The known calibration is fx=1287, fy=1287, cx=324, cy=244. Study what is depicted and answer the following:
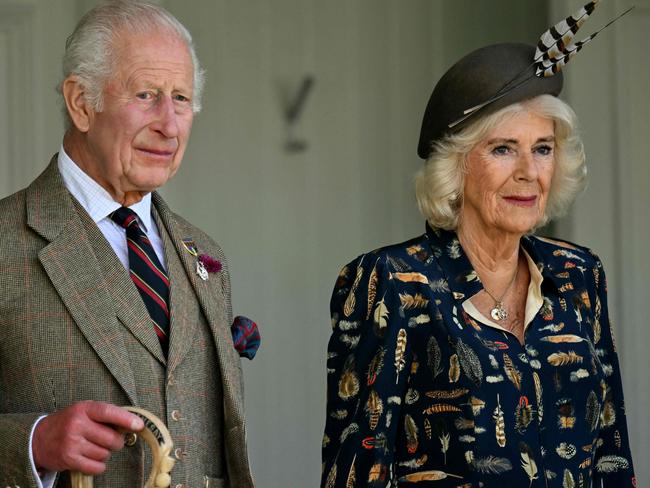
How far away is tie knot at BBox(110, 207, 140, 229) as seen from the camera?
9.38ft

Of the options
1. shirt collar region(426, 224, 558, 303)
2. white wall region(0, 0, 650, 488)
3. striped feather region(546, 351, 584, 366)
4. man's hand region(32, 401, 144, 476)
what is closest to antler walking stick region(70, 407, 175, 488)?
man's hand region(32, 401, 144, 476)

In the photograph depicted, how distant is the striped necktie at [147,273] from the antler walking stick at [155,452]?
291 mm

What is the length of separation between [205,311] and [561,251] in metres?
1.13

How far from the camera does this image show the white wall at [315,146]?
4723 mm

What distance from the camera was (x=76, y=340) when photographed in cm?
265

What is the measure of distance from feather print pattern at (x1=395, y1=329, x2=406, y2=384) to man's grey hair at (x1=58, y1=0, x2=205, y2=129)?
0.88 meters

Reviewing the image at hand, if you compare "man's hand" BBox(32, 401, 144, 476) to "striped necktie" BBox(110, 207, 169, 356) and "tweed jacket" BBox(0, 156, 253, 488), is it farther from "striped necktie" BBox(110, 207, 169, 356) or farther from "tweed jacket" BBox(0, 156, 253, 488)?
"striped necktie" BBox(110, 207, 169, 356)

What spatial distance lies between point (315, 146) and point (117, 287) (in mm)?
2430

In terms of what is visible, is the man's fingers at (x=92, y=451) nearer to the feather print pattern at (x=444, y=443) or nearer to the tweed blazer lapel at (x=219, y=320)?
the tweed blazer lapel at (x=219, y=320)

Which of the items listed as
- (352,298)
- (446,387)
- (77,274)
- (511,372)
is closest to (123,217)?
(77,274)

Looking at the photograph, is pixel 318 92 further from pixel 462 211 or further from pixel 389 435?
pixel 389 435

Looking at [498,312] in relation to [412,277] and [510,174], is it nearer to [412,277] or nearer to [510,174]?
[412,277]

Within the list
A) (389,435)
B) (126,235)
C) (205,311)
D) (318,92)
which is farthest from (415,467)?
(318,92)

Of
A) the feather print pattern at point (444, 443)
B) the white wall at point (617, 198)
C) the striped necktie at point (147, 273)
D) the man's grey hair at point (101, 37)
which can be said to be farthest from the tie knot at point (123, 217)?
the white wall at point (617, 198)
